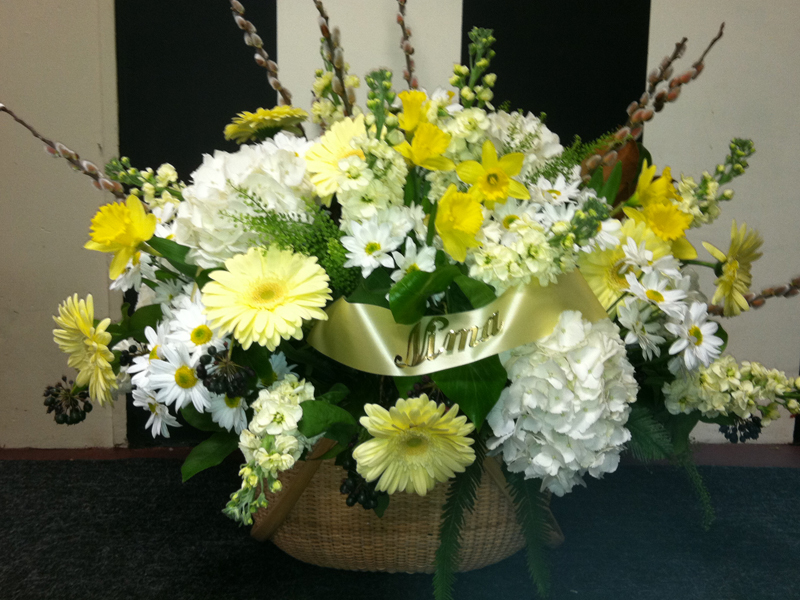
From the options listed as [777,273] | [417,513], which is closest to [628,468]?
[777,273]

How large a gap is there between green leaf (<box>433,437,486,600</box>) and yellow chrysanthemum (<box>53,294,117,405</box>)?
0.49 metres

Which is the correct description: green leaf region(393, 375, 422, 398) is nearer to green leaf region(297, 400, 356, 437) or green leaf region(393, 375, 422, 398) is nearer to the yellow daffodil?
green leaf region(297, 400, 356, 437)

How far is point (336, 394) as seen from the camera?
2.41 ft

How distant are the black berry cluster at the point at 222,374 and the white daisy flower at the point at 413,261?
216mm

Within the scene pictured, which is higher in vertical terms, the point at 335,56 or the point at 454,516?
the point at 335,56

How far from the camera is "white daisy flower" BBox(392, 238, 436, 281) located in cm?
72

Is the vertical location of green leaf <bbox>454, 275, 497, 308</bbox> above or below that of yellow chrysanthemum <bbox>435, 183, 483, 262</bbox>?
below

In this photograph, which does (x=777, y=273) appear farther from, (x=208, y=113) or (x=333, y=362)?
(x=208, y=113)

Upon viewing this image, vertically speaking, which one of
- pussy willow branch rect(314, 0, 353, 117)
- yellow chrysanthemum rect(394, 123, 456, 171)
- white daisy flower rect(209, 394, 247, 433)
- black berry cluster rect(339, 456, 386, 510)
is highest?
pussy willow branch rect(314, 0, 353, 117)

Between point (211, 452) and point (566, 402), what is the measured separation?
46cm

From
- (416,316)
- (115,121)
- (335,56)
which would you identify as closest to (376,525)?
(416,316)

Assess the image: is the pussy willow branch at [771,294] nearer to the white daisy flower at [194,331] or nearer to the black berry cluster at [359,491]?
the black berry cluster at [359,491]

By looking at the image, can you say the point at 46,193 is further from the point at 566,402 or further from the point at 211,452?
the point at 566,402

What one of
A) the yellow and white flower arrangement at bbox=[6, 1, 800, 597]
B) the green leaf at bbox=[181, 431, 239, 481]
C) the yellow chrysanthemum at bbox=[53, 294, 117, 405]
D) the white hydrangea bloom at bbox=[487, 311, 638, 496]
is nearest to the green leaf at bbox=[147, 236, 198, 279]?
the yellow and white flower arrangement at bbox=[6, 1, 800, 597]
